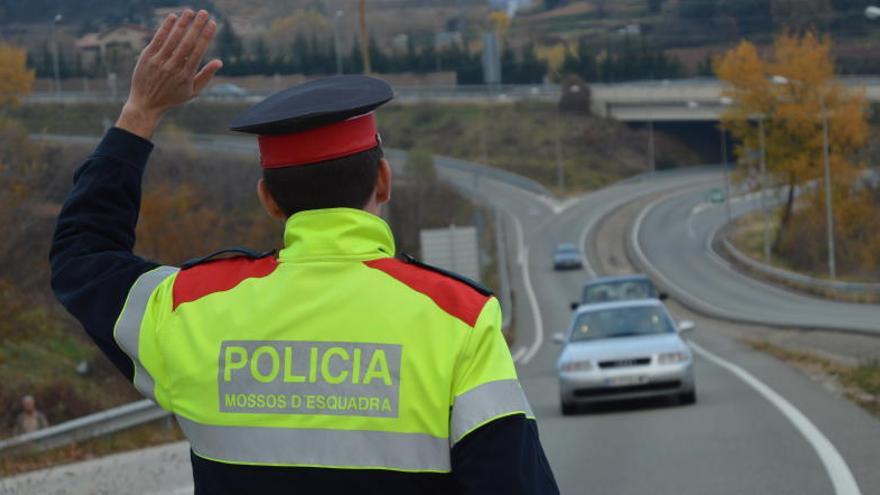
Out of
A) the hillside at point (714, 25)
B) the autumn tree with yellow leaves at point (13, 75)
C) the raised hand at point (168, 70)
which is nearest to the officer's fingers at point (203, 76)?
the raised hand at point (168, 70)

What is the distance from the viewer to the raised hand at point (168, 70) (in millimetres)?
3170

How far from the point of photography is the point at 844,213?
232 ft

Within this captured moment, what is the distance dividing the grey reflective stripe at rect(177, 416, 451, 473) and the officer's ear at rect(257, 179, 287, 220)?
446 mm

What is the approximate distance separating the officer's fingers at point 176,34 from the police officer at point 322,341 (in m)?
0.33

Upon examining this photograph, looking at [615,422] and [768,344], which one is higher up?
[615,422]

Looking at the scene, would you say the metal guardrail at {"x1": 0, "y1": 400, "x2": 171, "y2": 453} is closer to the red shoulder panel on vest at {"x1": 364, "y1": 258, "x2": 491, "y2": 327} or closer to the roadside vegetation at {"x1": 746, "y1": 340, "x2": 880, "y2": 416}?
the roadside vegetation at {"x1": 746, "y1": 340, "x2": 880, "y2": 416}

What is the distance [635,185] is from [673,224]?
1418 cm

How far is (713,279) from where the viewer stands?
72.2m

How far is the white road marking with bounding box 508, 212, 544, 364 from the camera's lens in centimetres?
4588

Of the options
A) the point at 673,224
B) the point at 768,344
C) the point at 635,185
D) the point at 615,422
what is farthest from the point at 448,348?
the point at 635,185

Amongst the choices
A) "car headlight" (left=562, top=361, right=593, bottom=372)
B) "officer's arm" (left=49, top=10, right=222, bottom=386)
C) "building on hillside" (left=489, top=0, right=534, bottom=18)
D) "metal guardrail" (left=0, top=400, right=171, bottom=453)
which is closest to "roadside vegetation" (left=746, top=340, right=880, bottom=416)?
"car headlight" (left=562, top=361, right=593, bottom=372)

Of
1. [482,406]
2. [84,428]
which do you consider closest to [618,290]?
[84,428]

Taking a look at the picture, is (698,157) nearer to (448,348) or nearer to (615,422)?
(615,422)

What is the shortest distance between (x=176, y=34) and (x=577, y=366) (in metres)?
16.3
